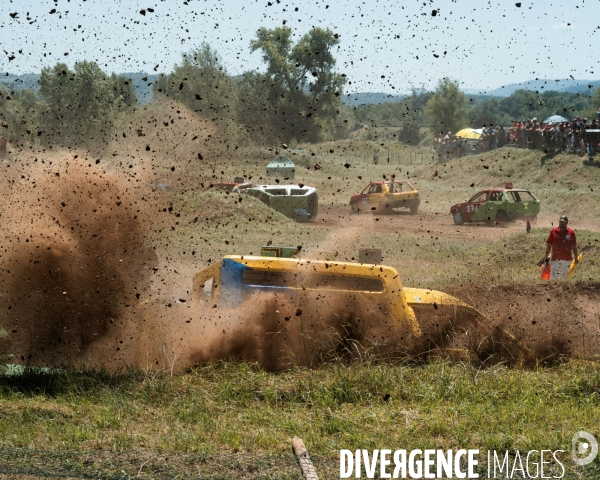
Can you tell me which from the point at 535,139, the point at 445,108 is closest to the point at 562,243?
the point at 535,139

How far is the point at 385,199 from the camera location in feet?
106

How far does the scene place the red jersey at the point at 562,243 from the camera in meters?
15.6

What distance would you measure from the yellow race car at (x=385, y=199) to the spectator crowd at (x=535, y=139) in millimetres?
8672

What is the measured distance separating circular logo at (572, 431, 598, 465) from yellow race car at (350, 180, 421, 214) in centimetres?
2510

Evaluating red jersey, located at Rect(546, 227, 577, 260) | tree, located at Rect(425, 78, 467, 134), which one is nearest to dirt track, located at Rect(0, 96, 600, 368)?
red jersey, located at Rect(546, 227, 577, 260)

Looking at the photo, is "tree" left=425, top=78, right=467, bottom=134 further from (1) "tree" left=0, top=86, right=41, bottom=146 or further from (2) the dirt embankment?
(2) the dirt embankment

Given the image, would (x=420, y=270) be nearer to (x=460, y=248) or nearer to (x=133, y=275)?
(x=460, y=248)

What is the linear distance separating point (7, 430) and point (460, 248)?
17.3m

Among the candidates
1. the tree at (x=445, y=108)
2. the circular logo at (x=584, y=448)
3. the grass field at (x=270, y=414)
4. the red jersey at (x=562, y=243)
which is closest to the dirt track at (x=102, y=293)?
the grass field at (x=270, y=414)

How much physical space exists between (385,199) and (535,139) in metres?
14.4

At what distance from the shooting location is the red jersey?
15594mm

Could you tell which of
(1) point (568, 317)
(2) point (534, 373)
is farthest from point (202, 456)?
(1) point (568, 317)

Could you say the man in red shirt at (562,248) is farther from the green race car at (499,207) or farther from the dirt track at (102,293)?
the green race car at (499,207)

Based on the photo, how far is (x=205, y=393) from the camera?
346 inches
